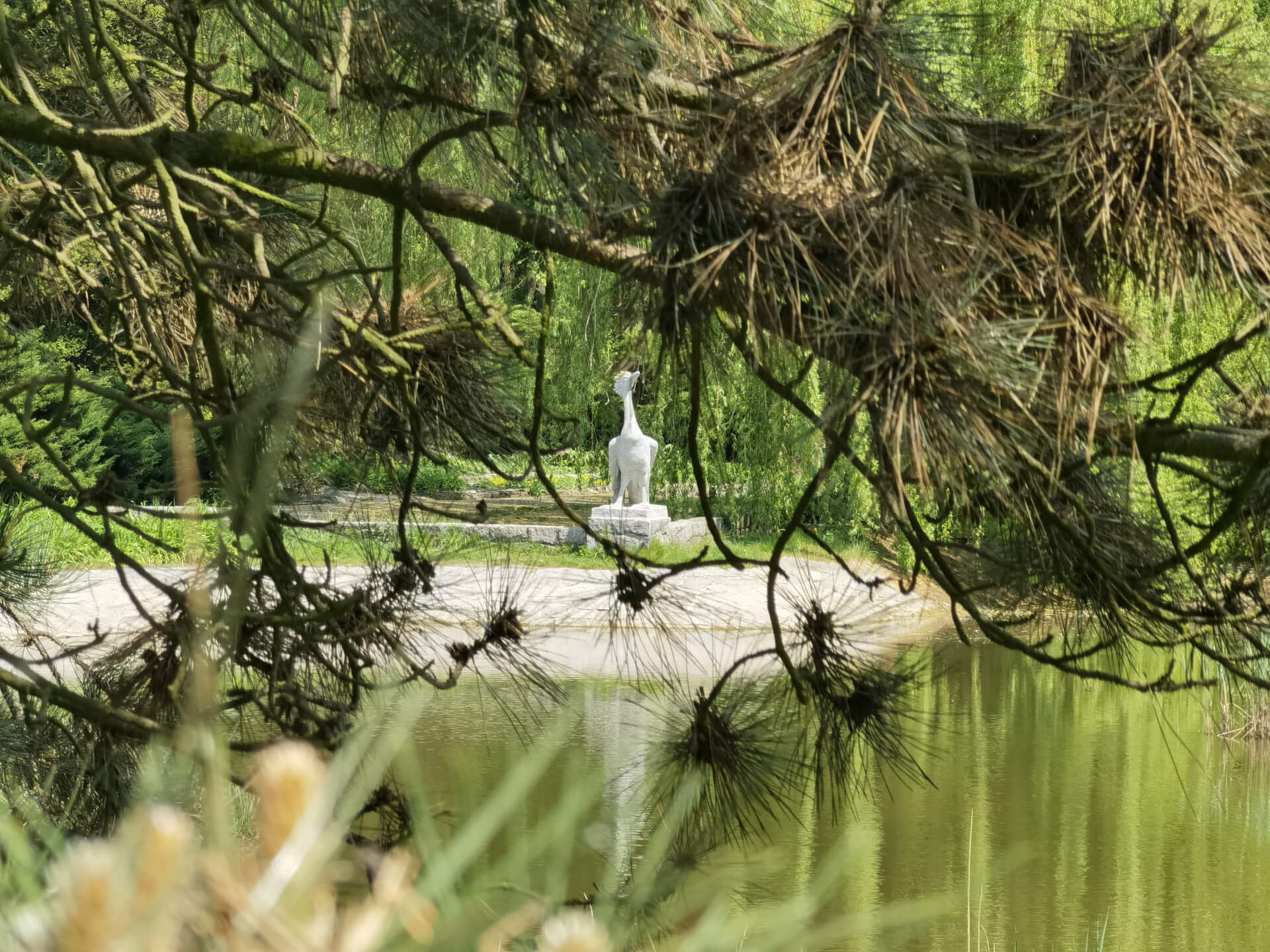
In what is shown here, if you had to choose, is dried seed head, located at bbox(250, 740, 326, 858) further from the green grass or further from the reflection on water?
the green grass

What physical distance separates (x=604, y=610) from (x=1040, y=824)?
3528mm

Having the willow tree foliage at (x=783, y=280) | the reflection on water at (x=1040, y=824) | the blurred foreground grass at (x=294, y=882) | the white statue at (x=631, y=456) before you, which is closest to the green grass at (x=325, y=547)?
the white statue at (x=631, y=456)

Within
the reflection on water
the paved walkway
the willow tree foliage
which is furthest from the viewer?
the reflection on water

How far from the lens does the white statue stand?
9.72 m

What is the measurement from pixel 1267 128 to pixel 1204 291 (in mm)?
157

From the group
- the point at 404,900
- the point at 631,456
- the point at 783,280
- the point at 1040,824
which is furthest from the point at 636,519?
the point at 404,900

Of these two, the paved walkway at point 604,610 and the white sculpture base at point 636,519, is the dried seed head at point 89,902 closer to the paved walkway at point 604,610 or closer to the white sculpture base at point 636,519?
the paved walkway at point 604,610

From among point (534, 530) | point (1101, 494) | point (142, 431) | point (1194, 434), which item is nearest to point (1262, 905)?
point (1101, 494)

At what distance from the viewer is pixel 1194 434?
1414mm

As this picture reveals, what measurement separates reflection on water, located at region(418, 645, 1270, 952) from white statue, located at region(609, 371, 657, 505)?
334 cm

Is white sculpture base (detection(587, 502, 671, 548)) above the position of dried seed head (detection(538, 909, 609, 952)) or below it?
above

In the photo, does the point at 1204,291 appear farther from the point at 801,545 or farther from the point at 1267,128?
the point at 801,545

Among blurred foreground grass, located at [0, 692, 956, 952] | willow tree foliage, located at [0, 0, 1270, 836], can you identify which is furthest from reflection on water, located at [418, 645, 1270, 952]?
blurred foreground grass, located at [0, 692, 956, 952]

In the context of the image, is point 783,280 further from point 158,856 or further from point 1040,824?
point 1040,824
